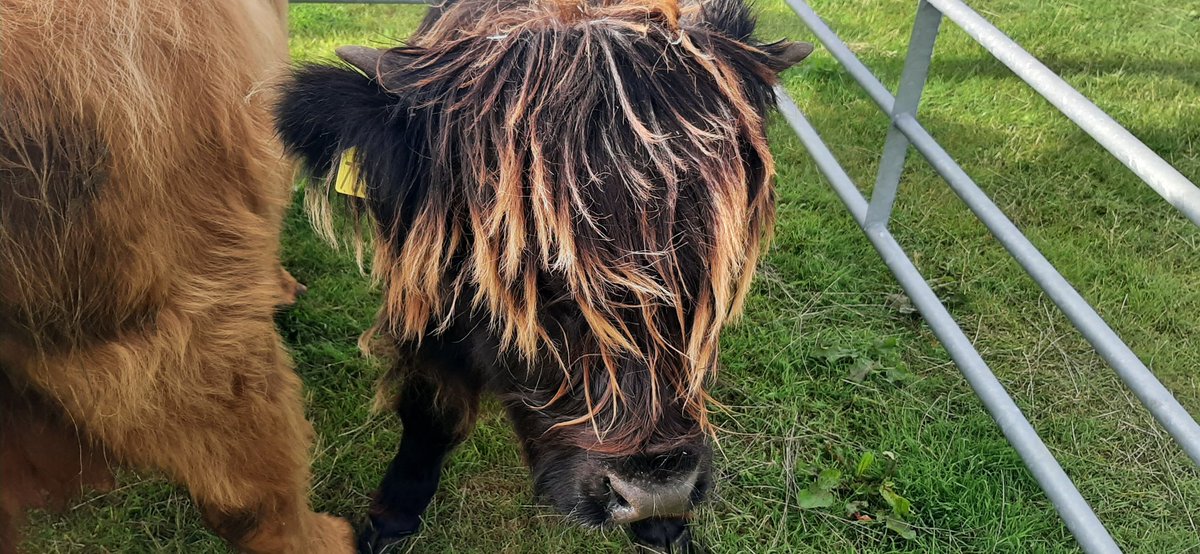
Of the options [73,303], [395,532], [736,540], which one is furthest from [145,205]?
[736,540]

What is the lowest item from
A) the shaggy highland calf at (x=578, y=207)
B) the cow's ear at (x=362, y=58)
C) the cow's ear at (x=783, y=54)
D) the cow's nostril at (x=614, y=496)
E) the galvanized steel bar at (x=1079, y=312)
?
the cow's nostril at (x=614, y=496)

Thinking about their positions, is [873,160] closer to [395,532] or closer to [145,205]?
[395,532]

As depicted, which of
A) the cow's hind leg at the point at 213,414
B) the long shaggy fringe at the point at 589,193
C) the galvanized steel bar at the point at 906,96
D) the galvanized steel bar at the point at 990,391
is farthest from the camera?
the galvanized steel bar at the point at 906,96

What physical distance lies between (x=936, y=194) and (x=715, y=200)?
2.90 metres

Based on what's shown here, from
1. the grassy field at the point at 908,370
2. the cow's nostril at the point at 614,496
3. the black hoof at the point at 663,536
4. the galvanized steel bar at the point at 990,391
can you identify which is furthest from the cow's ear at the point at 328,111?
the black hoof at the point at 663,536

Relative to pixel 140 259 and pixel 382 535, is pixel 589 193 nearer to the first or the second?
pixel 140 259

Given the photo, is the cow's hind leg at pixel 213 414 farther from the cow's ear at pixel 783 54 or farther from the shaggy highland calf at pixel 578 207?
the cow's ear at pixel 783 54

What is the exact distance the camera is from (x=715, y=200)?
1691 mm

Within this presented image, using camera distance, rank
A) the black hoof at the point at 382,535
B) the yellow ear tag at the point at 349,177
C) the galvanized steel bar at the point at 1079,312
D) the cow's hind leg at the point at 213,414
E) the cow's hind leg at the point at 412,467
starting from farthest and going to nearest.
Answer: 1. the black hoof at the point at 382,535
2. the cow's hind leg at the point at 412,467
3. the galvanized steel bar at the point at 1079,312
4. the yellow ear tag at the point at 349,177
5. the cow's hind leg at the point at 213,414

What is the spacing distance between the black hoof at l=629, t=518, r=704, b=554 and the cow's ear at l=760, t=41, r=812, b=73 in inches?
56.4

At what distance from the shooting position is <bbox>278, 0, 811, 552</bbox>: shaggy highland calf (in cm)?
164

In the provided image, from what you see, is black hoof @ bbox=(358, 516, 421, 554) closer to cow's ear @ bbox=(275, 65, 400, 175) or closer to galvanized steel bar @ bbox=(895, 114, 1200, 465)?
cow's ear @ bbox=(275, 65, 400, 175)

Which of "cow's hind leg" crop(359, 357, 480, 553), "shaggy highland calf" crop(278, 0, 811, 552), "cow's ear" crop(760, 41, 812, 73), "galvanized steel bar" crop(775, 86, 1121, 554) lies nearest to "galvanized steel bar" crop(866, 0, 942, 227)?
"galvanized steel bar" crop(775, 86, 1121, 554)

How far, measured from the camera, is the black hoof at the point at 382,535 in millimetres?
2629
